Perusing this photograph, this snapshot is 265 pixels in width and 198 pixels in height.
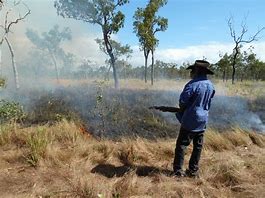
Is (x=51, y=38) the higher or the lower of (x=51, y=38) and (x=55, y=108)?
the higher

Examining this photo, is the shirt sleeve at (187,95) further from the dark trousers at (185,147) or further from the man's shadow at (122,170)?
the man's shadow at (122,170)

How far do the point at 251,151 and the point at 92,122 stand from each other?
4468mm

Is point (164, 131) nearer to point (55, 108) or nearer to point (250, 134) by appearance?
point (250, 134)

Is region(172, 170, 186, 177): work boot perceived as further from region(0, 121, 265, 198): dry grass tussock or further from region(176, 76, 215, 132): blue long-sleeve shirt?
region(176, 76, 215, 132): blue long-sleeve shirt

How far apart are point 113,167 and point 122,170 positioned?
0.55ft

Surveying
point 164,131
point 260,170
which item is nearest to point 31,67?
point 164,131

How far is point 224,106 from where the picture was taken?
45.0 ft

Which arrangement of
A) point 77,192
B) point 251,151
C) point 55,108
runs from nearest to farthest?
1. point 77,192
2. point 251,151
3. point 55,108

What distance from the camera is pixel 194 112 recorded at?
4867 millimetres

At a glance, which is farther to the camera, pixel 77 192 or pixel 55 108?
pixel 55 108

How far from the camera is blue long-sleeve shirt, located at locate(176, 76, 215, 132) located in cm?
481

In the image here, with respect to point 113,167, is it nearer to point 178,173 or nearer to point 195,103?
point 178,173

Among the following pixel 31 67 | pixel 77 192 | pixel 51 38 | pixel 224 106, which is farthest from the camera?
pixel 31 67

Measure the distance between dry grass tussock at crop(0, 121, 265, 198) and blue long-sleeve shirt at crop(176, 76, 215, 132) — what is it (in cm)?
69
